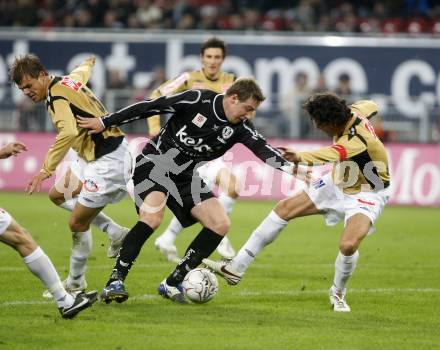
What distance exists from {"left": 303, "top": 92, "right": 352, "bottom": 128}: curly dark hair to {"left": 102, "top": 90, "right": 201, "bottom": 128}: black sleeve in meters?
1.01

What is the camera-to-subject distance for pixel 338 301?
27.0 feet

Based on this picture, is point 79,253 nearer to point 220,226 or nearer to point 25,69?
point 220,226

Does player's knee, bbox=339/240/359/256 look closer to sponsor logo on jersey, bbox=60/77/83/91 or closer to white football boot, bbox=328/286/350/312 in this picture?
white football boot, bbox=328/286/350/312

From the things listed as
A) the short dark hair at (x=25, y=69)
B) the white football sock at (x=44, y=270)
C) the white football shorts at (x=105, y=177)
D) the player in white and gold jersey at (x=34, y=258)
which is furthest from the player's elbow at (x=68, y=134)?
the white football sock at (x=44, y=270)

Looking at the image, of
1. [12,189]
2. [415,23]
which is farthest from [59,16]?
[415,23]

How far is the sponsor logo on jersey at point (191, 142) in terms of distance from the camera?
27.1ft

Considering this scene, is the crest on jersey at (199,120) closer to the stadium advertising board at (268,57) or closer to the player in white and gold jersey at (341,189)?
the player in white and gold jersey at (341,189)

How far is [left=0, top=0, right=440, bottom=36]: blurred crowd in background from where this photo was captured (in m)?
22.0

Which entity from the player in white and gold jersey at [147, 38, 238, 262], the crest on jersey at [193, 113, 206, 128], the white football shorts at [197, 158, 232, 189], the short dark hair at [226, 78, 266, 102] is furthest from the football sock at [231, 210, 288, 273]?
the white football shorts at [197, 158, 232, 189]

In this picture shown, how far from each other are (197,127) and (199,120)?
7 centimetres

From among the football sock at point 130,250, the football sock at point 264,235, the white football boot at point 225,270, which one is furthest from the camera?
the football sock at point 264,235

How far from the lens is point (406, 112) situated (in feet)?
63.8

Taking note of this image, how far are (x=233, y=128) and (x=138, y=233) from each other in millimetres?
1243

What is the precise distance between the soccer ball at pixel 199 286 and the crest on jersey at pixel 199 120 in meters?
1.27
